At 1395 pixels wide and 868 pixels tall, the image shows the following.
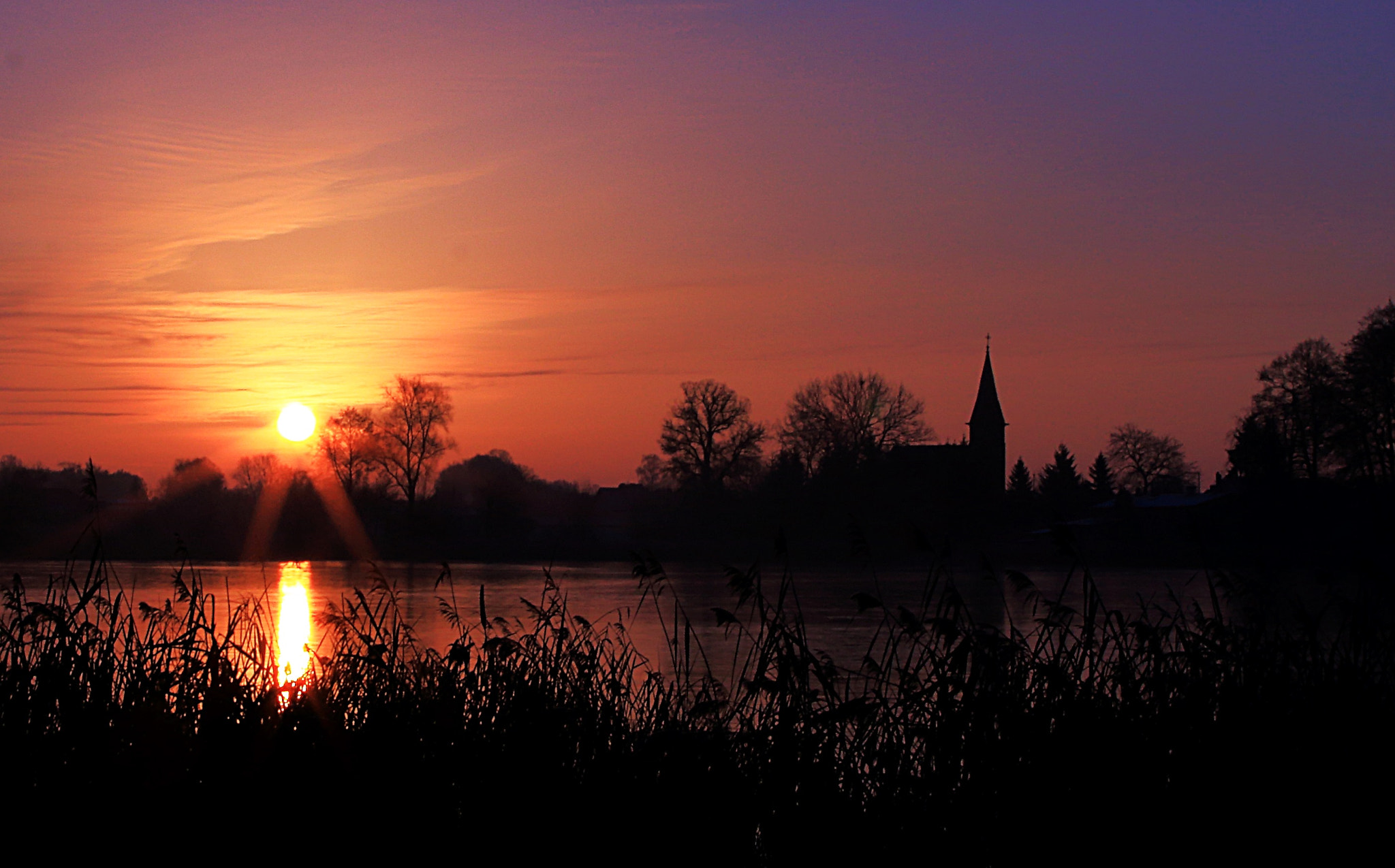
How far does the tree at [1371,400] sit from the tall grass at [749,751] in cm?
4601

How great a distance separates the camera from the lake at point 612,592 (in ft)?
65.1

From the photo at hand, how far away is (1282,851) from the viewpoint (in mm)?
5891

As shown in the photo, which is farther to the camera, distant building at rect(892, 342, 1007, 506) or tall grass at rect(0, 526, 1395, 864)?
distant building at rect(892, 342, 1007, 506)

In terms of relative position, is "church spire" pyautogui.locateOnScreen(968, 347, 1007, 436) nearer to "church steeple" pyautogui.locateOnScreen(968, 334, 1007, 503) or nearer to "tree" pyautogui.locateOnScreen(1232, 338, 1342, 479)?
"church steeple" pyautogui.locateOnScreen(968, 334, 1007, 503)

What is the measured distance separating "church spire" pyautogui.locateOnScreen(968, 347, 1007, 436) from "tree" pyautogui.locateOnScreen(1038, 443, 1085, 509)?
14743 millimetres

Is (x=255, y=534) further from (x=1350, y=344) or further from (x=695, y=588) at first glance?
(x=1350, y=344)

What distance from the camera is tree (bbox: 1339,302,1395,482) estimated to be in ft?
156

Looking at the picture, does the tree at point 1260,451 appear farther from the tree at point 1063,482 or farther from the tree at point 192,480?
the tree at point 192,480

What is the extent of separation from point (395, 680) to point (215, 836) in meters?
1.52

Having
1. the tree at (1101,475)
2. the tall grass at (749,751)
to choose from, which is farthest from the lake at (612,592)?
the tree at (1101,475)

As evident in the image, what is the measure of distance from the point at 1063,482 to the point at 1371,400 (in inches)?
893

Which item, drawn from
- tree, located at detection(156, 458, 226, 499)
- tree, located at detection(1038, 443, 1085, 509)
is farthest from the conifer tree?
tree, located at detection(156, 458, 226, 499)

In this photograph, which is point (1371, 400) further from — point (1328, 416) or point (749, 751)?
point (749, 751)

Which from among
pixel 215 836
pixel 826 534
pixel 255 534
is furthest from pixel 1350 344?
pixel 215 836
